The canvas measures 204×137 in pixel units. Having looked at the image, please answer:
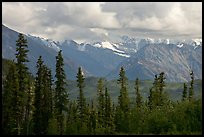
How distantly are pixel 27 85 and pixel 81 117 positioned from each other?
2291 cm

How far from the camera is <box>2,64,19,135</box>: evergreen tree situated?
70375 millimetres

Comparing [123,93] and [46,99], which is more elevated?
[123,93]

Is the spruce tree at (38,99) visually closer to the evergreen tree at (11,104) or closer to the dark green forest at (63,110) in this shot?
the dark green forest at (63,110)

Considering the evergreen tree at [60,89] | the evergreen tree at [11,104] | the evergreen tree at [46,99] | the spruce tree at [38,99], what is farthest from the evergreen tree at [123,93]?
the evergreen tree at [11,104]

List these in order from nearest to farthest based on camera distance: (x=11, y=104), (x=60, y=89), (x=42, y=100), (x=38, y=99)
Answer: (x=11, y=104), (x=60, y=89), (x=38, y=99), (x=42, y=100)

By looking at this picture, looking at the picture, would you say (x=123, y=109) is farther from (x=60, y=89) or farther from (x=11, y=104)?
(x=11, y=104)

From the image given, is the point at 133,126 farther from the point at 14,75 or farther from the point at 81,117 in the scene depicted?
the point at 14,75

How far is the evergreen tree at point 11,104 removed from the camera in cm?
7038

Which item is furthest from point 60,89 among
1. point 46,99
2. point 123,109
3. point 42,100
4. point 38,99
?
point 123,109

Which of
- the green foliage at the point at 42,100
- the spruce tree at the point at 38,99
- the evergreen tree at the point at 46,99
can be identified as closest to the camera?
the spruce tree at the point at 38,99

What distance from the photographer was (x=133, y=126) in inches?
3649

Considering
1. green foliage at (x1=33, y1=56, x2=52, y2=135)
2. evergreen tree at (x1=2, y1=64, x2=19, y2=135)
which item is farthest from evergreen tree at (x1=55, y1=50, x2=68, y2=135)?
evergreen tree at (x1=2, y1=64, x2=19, y2=135)

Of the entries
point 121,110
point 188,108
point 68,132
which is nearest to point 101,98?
point 121,110

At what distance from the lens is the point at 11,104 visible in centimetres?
7231
